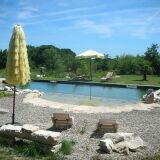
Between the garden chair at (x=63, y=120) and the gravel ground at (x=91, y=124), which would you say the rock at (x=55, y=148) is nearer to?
the gravel ground at (x=91, y=124)

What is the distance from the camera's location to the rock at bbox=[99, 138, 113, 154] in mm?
8266

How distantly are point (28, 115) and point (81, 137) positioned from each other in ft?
12.7

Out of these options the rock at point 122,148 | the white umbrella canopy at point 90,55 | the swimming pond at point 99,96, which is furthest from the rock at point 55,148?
the white umbrella canopy at point 90,55

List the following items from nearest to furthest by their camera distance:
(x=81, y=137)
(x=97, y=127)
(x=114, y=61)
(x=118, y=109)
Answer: (x=81, y=137), (x=97, y=127), (x=118, y=109), (x=114, y=61)

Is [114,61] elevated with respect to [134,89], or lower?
elevated

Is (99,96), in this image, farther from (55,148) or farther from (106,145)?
(55,148)

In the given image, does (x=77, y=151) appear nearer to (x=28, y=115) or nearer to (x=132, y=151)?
(x=132, y=151)

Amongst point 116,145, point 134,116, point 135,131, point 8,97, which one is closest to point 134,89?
point 8,97

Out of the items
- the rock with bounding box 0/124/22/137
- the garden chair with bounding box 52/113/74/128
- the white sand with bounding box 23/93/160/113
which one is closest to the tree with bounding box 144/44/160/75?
the white sand with bounding box 23/93/160/113

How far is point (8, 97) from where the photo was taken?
18.0 m

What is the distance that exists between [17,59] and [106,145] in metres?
3.95

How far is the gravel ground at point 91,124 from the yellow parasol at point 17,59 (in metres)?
1.72

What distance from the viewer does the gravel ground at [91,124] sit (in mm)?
8352

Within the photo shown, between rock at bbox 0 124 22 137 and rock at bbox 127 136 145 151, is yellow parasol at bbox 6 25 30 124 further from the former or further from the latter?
rock at bbox 127 136 145 151
